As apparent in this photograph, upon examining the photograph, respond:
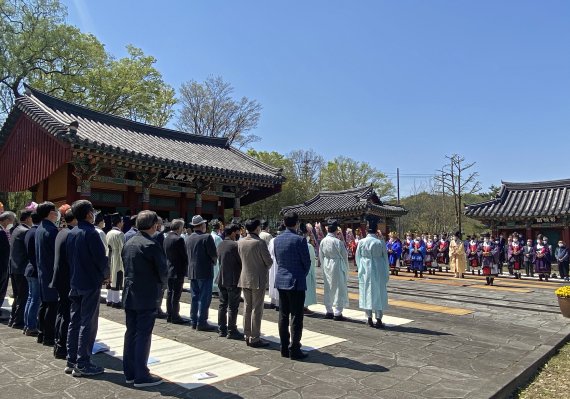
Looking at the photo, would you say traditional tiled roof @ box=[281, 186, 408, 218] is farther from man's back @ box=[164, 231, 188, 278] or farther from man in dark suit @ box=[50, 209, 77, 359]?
man in dark suit @ box=[50, 209, 77, 359]

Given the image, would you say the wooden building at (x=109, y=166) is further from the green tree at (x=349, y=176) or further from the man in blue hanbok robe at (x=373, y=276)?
the green tree at (x=349, y=176)

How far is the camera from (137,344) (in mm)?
4312

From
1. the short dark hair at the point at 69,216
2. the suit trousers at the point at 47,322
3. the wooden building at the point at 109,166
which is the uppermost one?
the wooden building at the point at 109,166

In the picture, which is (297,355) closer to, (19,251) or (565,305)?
(19,251)

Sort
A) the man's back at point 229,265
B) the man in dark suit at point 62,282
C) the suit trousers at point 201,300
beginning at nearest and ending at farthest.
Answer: the man in dark suit at point 62,282, the man's back at point 229,265, the suit trousers at point 201,300

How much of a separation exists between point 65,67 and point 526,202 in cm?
2721

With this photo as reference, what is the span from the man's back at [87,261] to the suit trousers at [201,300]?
2.41m

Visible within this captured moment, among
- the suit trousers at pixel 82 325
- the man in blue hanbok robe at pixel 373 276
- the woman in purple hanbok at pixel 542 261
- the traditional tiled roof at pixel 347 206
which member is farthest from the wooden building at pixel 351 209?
the suit trousers at pixel 82 325

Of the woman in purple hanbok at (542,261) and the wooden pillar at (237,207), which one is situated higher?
the wooden pillar at (237,207)

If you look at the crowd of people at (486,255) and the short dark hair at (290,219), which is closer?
the short dark hair at (290,219)

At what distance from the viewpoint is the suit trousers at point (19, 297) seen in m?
6.67

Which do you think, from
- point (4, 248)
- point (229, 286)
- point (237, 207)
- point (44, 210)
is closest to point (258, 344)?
point (229, 286)

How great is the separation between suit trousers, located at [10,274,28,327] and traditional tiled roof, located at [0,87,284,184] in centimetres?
574

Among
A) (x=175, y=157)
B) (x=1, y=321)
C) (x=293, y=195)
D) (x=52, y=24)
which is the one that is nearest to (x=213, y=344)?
(x=1, y=321)
